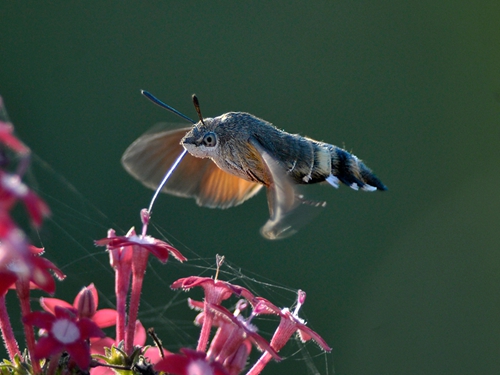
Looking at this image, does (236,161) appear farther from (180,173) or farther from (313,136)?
(313,136)

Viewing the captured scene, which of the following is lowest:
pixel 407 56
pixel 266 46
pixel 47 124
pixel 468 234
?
pixel 47 124

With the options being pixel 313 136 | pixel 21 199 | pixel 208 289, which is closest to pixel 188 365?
pixel 208 289

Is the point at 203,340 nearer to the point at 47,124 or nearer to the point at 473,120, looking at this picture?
the point at 47,124

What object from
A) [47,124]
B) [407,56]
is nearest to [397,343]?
[407,56]

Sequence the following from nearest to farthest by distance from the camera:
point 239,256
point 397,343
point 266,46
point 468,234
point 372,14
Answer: point 239,256
point 397,343
point 468,234
point 266,46
point 372,14

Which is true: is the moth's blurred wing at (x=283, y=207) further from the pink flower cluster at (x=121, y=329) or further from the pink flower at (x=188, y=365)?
the pink flower at (x=188, y=365)

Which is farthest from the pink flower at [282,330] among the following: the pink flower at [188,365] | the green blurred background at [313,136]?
the green blurred background at [313,136]
